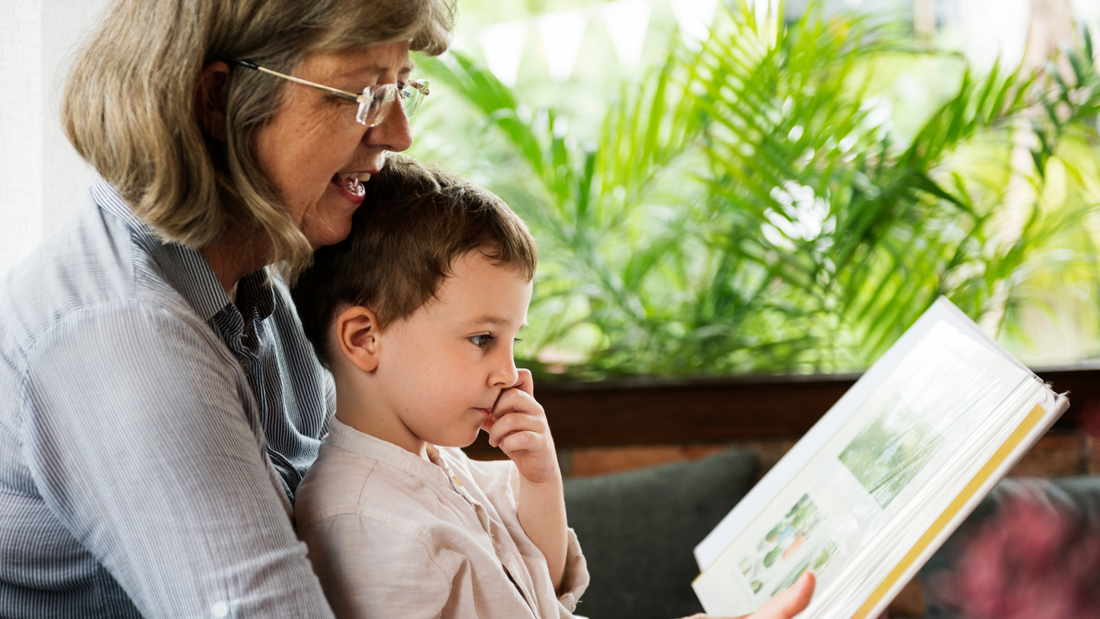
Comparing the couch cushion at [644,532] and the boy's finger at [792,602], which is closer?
the boy's finger at [792,602]

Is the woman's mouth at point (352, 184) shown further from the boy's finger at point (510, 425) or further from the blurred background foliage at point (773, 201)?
the blurred background foliage at point (773, 201)

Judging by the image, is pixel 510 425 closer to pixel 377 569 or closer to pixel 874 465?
pixel 377 569

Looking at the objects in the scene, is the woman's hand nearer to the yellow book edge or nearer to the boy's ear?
the yellow book edge

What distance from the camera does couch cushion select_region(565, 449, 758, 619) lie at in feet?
5.29

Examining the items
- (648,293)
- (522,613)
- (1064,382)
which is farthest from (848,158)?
(522,613)

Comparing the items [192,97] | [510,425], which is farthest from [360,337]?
[192,97]

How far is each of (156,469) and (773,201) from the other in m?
1.56

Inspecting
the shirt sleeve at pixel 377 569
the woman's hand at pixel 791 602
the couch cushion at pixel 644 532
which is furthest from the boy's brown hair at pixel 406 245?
the couch cushion at pixel 644 532

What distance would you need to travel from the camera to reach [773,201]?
6.33 ft

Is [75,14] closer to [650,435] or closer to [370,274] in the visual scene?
[370,274]

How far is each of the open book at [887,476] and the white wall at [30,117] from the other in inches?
42.9

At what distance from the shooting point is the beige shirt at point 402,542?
0.80 m

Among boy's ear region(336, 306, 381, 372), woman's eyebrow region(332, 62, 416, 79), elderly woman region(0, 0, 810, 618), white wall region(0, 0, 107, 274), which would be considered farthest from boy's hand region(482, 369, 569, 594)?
white wall region(0, 0, 107, 274)

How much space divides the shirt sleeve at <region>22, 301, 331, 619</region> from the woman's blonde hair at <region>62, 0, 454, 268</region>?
13 cm
